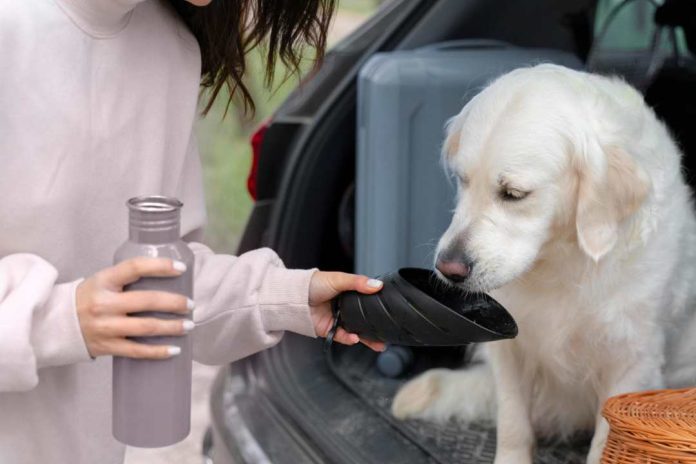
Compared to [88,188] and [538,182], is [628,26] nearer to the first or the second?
[538,182]

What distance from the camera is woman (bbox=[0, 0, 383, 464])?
1.12m

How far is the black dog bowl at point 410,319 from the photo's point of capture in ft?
4.23

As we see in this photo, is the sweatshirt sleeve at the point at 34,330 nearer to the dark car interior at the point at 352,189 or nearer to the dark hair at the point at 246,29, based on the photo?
the dark hair at the point at 246,29

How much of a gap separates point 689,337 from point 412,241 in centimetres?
69

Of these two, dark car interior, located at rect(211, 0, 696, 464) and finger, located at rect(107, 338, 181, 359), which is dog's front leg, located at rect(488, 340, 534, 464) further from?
finger, located at rect(107, 338, 181, 359)

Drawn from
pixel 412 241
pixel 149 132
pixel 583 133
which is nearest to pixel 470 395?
pixel 412 241

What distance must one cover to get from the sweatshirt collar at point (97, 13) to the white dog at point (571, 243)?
2.48 ft

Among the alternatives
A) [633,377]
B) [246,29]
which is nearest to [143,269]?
[246,29]

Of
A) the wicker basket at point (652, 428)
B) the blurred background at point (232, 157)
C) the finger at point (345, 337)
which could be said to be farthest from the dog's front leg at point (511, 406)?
the blurred background at point (232, 157)

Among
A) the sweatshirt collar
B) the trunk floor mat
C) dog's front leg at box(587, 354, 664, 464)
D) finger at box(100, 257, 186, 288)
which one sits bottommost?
the trunk floor mat

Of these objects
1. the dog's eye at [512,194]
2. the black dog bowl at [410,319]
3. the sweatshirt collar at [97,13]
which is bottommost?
the dog's eye at [512,194]

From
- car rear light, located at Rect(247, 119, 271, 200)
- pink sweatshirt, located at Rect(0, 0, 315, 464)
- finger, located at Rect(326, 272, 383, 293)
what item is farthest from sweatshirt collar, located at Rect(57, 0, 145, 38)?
car rear light, located at Rect(247, 119, 271, 200)

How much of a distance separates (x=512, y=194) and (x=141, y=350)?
98 centimetres

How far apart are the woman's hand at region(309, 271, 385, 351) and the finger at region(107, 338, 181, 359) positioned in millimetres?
359
